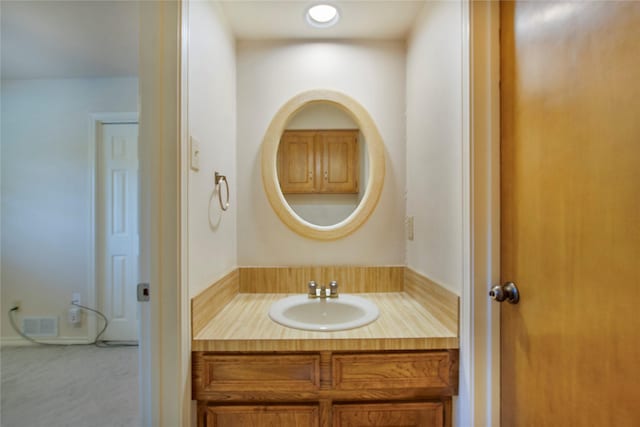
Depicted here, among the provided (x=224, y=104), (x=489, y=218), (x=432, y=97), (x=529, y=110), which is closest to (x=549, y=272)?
(x=489, y=218)

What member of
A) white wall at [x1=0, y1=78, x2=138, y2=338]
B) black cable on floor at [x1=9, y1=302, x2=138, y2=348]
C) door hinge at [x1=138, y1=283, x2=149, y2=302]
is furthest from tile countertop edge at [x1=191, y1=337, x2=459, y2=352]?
white wall at [x1=0, y1=78, x2=138, y2=338]

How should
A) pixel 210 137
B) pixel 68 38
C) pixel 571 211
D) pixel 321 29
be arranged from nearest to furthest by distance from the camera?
Answer: pixel 571 211, pixel 210 137, pixel 321 29, pixel 68 38

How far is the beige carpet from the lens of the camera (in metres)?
1.54

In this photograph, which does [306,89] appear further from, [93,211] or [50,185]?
[50,185]

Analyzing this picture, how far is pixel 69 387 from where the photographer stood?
1.78 metres

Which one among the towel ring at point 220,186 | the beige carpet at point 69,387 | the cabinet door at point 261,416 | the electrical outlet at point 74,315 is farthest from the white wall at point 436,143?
the electrical outlet at point 74,315

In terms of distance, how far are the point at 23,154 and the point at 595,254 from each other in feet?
11.8

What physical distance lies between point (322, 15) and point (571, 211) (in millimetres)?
1293

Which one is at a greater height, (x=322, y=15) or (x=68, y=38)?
(x=68, y=38)

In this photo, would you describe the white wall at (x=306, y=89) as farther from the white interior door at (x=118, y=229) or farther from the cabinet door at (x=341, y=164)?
the white interior door at (x=118, y=229)

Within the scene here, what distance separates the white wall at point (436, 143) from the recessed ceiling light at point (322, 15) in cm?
40

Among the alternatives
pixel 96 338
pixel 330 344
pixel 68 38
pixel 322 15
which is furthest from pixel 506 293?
pixel 96 338

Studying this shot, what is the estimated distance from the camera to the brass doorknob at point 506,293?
759 millimetres

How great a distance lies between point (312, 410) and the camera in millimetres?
904
